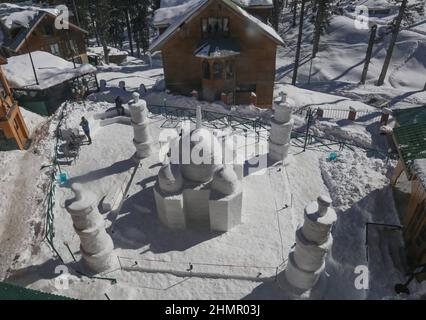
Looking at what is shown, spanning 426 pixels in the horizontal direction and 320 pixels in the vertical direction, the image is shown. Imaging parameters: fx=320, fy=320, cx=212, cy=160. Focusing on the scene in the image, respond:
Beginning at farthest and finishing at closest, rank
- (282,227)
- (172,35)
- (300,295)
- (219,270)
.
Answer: (172,35), (282,227), (219,270), (300,295)

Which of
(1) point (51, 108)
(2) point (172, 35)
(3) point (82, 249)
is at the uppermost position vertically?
(2) point (172, 35)

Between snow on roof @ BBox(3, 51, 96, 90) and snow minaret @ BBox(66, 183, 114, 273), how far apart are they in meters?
19.3

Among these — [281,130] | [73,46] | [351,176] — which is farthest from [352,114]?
[73,46]

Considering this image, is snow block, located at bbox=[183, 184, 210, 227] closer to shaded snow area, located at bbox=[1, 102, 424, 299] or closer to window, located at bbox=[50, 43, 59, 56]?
shaded snow area, located at bbox=[1, 102, 424, 299]

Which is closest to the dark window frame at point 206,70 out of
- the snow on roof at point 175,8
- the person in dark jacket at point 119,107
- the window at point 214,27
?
the window at point 214,27

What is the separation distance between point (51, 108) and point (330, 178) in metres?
23.2

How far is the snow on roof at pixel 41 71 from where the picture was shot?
27062 mm

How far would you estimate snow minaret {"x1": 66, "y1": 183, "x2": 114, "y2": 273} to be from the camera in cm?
1056

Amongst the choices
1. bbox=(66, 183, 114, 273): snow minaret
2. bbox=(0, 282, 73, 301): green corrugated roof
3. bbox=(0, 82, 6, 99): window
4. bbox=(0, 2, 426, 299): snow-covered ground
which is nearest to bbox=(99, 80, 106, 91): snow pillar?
bbox=(0, 2, 426, 299): snow-covered ground

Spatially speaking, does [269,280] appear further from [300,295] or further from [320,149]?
[320,149]

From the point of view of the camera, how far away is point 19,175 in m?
18.3

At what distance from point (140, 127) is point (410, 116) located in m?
13.5

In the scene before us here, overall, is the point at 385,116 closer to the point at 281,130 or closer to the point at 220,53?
the point at 281,130

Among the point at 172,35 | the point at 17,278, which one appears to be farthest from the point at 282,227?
the point at 172,35
